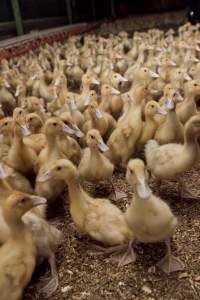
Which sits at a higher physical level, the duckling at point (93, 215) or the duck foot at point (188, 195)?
the duckling at point (93, 215)

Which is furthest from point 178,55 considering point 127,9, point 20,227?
point 127,9

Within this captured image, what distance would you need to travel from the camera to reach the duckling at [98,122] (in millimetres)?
3082

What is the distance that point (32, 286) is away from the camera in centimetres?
209

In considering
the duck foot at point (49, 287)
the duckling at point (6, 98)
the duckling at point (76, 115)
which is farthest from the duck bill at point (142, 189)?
the duckling at point (6, 98)

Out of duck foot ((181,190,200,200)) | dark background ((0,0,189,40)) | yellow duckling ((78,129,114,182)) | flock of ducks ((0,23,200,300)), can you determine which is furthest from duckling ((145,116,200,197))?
dark background ((0,0,189,40))

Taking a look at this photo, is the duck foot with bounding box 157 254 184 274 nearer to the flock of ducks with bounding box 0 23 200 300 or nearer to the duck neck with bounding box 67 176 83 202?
the flock of ducks with bounding box 0 23 200 300

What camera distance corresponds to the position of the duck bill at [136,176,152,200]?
1.80 meters

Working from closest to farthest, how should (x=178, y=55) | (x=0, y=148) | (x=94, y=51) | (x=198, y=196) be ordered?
(x=198, y=196), (x=0, y=148), (x=178, y=55), (x=94, y=51)

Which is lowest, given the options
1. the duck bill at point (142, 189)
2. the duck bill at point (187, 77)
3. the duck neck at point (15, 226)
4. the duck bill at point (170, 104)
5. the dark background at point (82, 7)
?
the dark background at point (82, 7)

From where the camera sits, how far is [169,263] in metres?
2.12

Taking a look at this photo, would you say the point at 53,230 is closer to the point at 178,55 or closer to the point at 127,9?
the point at 178,55

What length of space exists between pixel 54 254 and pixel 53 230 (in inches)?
7.5

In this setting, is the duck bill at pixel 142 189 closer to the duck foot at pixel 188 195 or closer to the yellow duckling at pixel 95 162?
the yellow duckling at pixel 95 162

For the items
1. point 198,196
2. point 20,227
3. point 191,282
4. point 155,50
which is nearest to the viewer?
point 20,227
